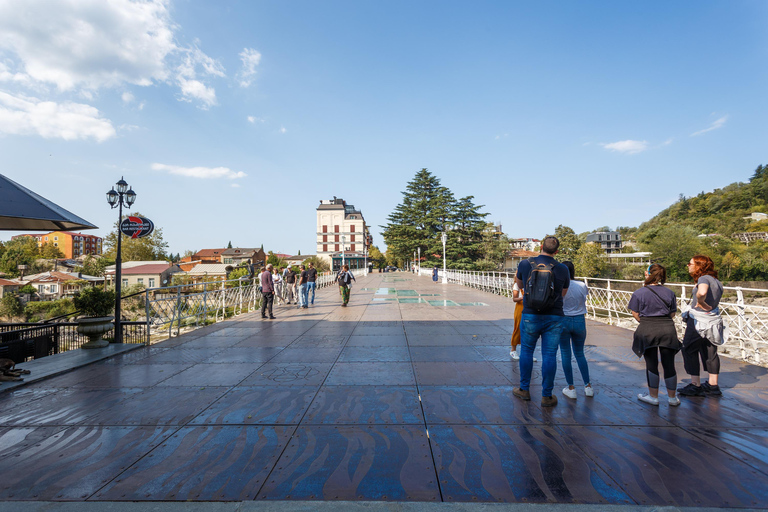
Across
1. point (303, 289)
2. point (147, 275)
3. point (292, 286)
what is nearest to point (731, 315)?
point (303, 289)

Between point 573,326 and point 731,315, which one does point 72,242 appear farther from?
point 731,315

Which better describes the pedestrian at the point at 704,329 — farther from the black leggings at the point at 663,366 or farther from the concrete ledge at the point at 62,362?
the concrete ledge at the point at 62,362

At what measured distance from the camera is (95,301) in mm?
7613

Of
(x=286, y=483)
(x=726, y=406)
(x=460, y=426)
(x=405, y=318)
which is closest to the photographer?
(x=286, y=483)

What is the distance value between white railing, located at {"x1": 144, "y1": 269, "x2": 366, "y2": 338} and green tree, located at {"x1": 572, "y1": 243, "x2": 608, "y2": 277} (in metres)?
57.2

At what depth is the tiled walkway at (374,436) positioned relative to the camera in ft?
8.93

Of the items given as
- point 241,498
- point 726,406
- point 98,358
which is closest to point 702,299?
point 726,406

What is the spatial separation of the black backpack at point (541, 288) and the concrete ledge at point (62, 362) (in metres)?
7.00

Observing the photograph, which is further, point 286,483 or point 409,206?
point 409,206

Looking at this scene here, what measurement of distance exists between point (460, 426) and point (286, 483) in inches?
69.6

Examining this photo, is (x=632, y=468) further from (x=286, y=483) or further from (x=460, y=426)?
(x=286, y=483)

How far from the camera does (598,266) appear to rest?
60.4 meters

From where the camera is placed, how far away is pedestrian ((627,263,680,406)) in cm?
403

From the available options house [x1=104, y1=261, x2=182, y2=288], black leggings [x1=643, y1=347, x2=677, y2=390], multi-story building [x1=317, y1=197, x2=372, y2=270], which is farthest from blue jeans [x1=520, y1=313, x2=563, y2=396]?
multi-story building [x1=317, y1=197, x2=372, y2=270]
